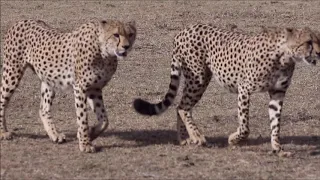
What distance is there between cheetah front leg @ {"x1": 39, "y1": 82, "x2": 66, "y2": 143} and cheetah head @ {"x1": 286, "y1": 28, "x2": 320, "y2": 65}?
7.63 feet

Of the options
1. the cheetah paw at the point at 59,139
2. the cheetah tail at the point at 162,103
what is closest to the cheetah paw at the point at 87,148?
the cheetah paw at the point at 59,139

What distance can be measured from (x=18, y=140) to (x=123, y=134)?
1104mm

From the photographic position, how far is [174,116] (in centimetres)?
991

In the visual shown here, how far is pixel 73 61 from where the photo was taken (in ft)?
26.4

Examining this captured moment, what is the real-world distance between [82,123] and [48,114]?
2.36 feet

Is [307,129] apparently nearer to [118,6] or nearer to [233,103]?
[233,103]

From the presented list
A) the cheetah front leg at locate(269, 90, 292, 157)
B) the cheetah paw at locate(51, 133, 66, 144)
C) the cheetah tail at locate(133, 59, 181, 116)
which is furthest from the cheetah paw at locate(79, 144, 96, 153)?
the cheetah front leg at locate(269, 90, 292, 157)

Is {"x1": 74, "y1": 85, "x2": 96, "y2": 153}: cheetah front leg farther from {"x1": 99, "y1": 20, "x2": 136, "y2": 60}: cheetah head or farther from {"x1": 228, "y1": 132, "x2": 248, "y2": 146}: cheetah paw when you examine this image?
{"x1": 228, "y1": 132, "x2": 248, "y2": 146}: cheetah paw

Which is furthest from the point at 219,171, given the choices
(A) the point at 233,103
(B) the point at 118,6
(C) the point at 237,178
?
(B) the point at 118,6

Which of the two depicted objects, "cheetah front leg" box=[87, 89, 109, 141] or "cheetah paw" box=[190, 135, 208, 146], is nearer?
"cheetah front leg" box=[87, 89, 109, 141]

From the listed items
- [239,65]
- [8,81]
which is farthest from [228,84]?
[8,81]

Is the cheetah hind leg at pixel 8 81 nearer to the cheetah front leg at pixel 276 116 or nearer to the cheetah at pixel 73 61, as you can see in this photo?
the cheetah at pixel 73 61

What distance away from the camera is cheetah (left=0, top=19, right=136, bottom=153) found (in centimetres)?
780

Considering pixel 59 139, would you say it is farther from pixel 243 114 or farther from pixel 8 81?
pixel 243 114
